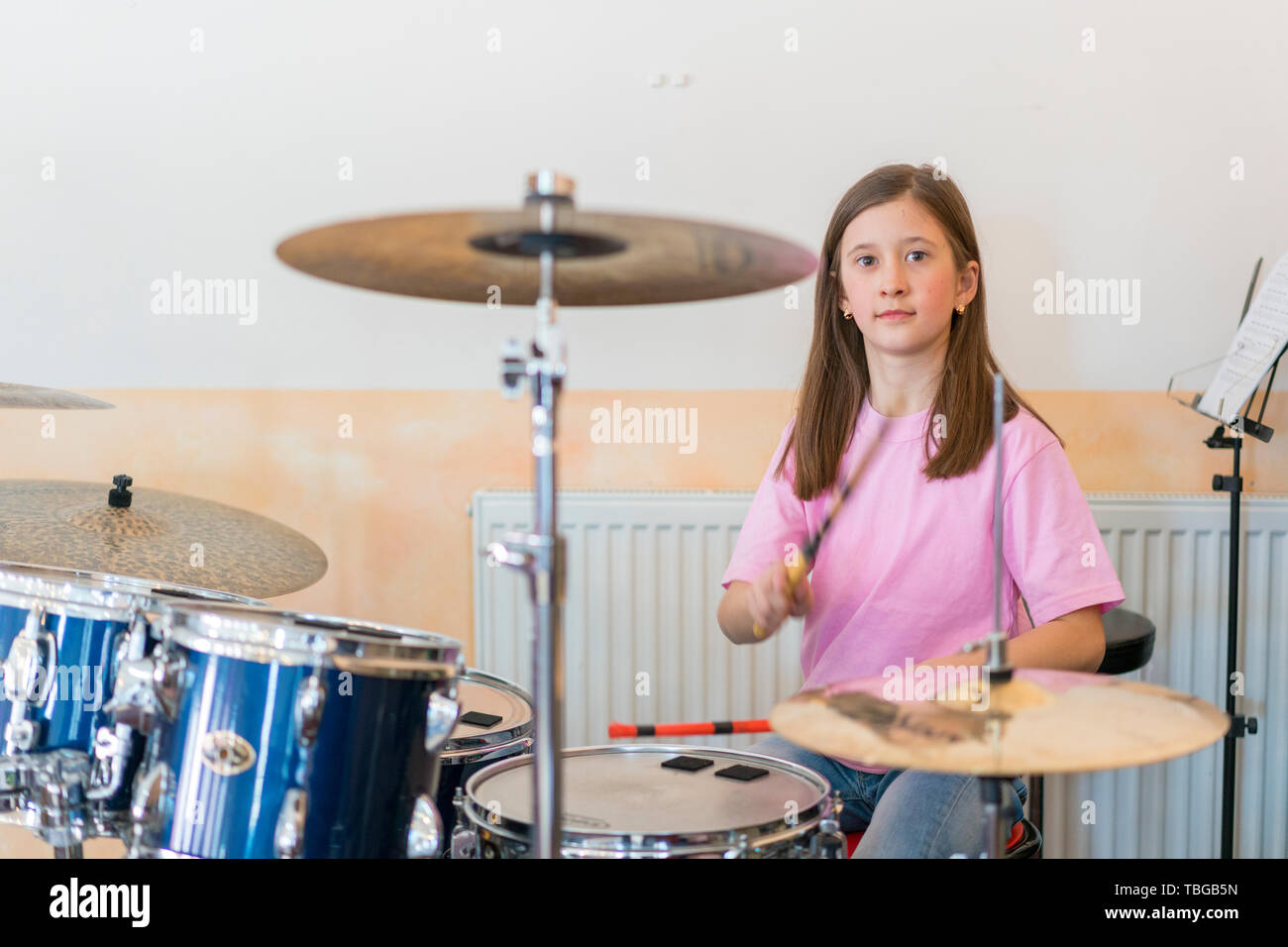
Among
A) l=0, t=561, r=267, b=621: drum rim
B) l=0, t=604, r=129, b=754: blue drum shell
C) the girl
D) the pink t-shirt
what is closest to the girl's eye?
the girl

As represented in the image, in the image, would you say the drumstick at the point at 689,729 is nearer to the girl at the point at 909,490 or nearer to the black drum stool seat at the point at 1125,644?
the girl at the point at 909,490

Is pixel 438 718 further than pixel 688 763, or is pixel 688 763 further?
pixel 688 763

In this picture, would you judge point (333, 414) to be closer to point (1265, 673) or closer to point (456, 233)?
point (456, 233)

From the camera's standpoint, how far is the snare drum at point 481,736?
1.15 metres

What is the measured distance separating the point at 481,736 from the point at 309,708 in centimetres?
26

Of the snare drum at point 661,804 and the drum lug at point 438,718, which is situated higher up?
the drum lug at point 438,718

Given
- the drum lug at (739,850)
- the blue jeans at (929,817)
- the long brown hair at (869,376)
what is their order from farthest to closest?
the long brown hair at (869,376)
the blue jeans at (929,817)
the drum lug at (739,850)

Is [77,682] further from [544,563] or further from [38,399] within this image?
[544,563]

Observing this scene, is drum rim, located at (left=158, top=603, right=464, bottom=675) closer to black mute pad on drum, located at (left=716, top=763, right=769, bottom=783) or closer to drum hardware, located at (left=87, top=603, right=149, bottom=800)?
drum hardware, located at (left=87, top=603, right=149, bottom=800)

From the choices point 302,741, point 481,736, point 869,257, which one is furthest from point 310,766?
point 869,257

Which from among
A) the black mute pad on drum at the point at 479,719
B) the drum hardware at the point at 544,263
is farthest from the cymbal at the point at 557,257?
the black mute pad on drum at the point at 479,719

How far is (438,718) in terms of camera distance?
0.98 metres

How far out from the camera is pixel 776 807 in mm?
980
